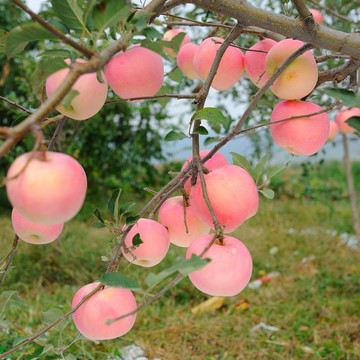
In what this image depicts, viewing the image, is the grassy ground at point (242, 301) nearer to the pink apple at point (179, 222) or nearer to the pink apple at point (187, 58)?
the pink apple at point (179, 222)

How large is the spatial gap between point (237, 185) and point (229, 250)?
92 mm

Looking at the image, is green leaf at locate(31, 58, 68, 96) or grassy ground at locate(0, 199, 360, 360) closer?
green leaf at locate(31, 58, 68, 96)

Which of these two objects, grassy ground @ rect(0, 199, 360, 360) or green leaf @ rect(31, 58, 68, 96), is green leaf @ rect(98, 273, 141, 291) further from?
grassy ground @ rect(0, 199, 360, 360)

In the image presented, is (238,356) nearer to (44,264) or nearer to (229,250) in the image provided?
(229,250)

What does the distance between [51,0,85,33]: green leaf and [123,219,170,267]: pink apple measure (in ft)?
0.85

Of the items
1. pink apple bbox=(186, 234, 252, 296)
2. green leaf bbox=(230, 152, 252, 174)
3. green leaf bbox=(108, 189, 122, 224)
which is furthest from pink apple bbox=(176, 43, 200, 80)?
pink apple bbox=(186, 234, 252, 296)

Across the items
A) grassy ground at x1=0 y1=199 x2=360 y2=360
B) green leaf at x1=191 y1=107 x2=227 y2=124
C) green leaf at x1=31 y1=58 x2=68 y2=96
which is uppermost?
green leaf at x1=31 y1=58 x2=68 y2=96

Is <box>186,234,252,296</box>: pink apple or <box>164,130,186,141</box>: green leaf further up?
<box>164,130,186,141</box>: green leaf

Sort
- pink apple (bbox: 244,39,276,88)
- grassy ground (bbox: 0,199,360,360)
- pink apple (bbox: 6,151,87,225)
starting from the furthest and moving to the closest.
Answer: grassy ground (bbox: 0,199,360,360) < pink apple (bbox: 244,39,276,88) < pink apple (bbox: 6,151,87,225)

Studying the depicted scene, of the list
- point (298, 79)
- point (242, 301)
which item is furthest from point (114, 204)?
point (242, 301)

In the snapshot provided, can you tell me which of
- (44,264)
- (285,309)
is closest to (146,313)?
(285,309)

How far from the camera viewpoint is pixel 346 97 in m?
0.43

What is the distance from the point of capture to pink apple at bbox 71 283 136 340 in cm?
47

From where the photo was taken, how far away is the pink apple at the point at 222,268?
16.5 inches
